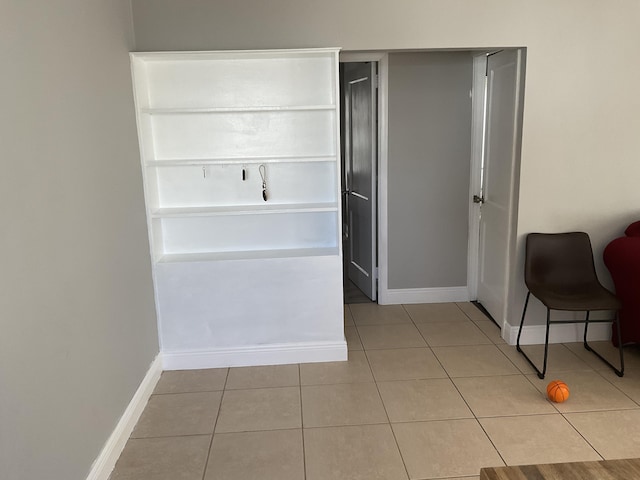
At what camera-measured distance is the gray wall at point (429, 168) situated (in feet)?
13.3

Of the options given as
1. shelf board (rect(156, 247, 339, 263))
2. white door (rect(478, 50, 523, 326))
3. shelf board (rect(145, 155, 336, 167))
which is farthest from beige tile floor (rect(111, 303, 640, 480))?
shelf board (rect(145, 155, 336, 167))

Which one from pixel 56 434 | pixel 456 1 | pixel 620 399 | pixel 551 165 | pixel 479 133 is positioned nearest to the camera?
pixel 56 434

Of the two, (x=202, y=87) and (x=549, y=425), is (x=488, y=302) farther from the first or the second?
(x=202, y=87)

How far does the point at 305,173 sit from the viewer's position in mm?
3502

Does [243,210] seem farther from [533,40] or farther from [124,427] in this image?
[533,40]

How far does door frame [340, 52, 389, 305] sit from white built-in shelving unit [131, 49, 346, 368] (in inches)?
29.1

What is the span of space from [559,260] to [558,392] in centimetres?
95

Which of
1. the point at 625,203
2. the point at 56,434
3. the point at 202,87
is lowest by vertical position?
the point at 56,434

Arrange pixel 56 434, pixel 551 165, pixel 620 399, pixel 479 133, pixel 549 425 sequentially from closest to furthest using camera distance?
pixel 56 434 → pixel 549 425 → pixel 620 399 → pixel 551 165 → pixel 479 133

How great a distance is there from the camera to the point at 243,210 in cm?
330

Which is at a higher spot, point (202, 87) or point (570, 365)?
point (202, 87)

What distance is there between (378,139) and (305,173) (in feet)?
3.15

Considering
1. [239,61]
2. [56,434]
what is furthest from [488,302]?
[56,434]

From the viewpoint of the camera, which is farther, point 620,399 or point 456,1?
point 456,1
